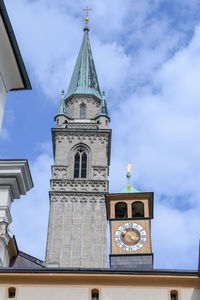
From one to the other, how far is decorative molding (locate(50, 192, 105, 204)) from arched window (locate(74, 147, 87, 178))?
2.35 m

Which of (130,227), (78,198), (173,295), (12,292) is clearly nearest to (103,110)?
(78,198)

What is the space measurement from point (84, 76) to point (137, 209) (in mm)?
37079

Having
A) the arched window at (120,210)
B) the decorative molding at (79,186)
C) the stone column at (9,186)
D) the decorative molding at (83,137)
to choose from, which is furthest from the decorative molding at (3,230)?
the decorative molding at (83,137)

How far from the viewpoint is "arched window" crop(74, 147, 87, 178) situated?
58.1 m

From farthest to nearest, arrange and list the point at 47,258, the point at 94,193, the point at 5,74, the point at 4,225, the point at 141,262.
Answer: the point at 94,193, the point at 47,258, the point at 141,262, the point at 4,225, the point at 5,74

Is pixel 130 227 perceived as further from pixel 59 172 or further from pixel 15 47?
pixel 59 172

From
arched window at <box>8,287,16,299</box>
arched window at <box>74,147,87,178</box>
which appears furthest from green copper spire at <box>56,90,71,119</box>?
arched window at <box>8,287,16,299</box>

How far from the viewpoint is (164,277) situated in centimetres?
1839

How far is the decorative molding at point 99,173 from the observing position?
5769 centimetres

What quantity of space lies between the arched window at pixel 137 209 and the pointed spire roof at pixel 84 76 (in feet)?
110

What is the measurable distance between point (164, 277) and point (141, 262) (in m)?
13.9

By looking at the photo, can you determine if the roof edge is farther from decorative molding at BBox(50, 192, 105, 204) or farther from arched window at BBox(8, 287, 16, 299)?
decorative molding at BBox(50, 192, 105, 204)

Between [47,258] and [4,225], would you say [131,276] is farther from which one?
[47,258]

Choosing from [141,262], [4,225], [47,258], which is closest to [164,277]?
[4,225]
